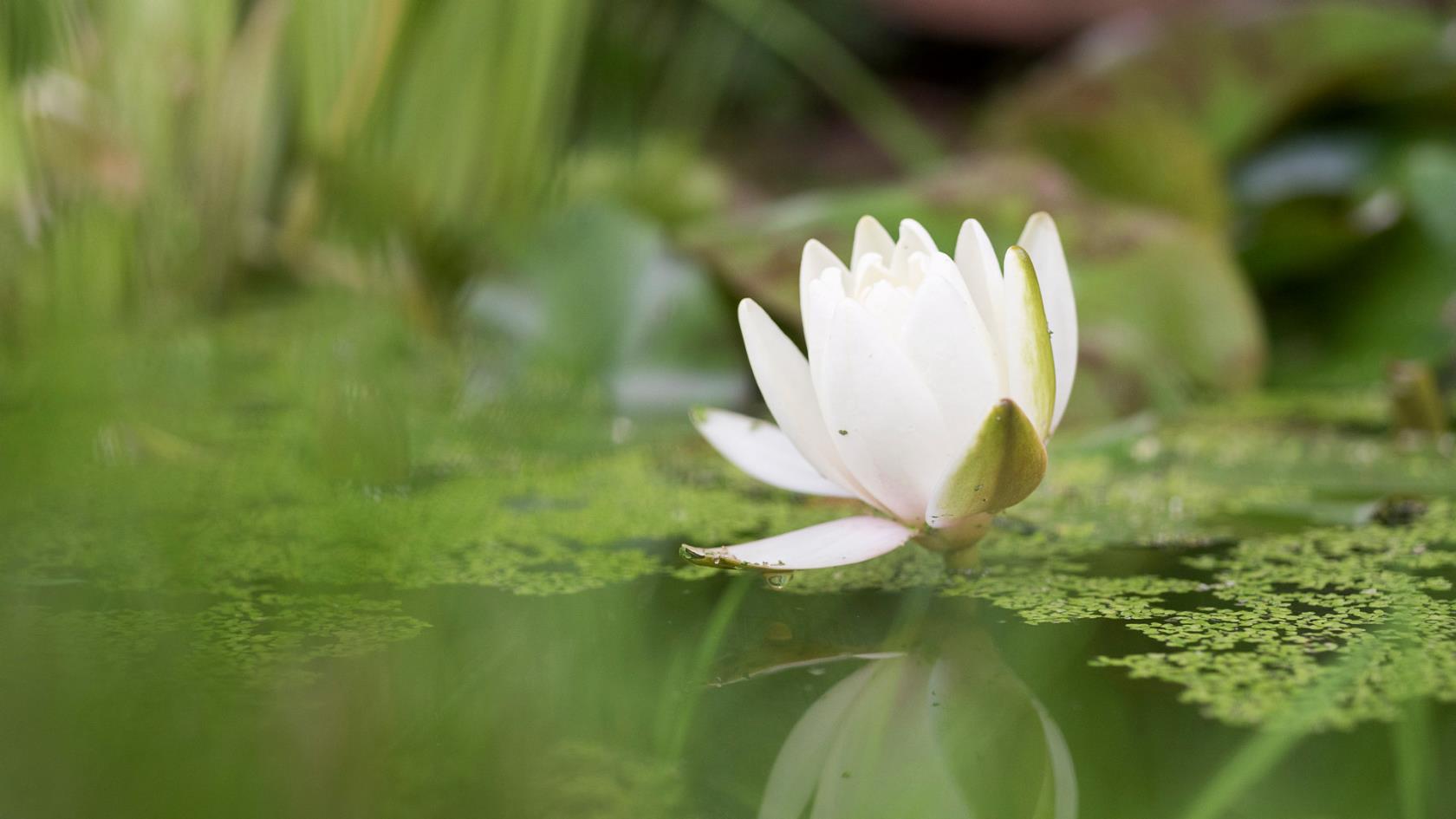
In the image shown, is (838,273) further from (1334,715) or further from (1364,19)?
(1364,19)

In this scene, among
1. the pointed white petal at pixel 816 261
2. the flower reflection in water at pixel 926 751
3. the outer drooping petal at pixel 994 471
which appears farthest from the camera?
the pointed white petal at pixel 816 261

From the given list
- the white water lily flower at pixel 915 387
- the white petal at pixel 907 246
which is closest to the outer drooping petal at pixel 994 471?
the white water lily flower at pixel 915 387

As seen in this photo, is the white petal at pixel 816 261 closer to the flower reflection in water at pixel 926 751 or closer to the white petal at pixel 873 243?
the white petal at pixel 873 243

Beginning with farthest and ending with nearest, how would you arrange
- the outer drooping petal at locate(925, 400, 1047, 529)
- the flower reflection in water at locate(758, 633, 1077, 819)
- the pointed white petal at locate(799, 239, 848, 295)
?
the pointed white petal at locate(799, 239, 848, 295) → the outer drooping petal at locate(925, 400, 1047, 529) → the flower reflection in water at locate(758, 633, 1077, 819)

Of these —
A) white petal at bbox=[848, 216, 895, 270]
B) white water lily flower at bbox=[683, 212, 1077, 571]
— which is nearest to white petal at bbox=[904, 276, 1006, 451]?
white water lily flower at bbox=[683, 212, 1077, 571]

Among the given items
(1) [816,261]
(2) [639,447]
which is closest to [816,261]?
(1) [816,261]

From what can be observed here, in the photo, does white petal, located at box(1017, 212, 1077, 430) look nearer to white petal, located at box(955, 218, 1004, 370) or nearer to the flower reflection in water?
white petal, located at box(955, 218, 1004, 370)
